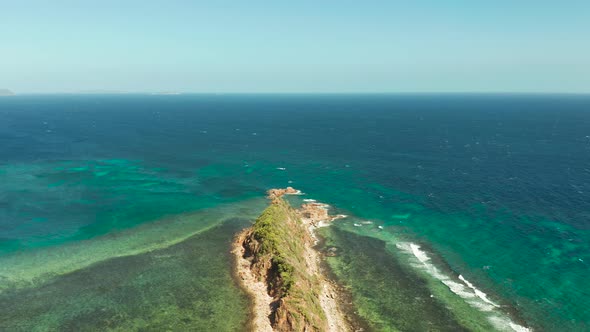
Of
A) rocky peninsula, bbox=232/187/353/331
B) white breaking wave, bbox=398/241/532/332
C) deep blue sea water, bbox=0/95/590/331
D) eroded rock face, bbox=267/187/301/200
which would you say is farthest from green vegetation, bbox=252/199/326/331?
eroded rock face, bbox=267/187/301/200

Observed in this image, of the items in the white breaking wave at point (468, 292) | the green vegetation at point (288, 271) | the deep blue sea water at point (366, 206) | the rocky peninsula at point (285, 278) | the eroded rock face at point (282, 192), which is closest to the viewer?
the green vegetation at point (288, 271)

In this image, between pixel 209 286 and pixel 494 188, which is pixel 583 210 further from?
pixel 209 286

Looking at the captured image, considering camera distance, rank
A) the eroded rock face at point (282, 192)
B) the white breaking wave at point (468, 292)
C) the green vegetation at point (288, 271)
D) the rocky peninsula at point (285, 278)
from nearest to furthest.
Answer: the green vegetation at point (288, 271) → the rocky peninsula at point (285, 278) → the white breaking wave at point (468, 292) → the eroded rock face at point (282, 192)

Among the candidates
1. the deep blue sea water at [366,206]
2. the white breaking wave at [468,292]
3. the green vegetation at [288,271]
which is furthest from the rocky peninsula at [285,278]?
the white breaking wave at [468,292]

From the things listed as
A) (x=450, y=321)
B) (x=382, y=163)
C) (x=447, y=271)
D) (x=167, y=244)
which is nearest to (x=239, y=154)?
(x=382, y=163)

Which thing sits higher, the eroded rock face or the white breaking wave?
the eroded rock face

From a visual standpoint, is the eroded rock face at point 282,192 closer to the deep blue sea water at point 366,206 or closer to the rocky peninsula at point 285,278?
the deep blue sea water at point 366,206

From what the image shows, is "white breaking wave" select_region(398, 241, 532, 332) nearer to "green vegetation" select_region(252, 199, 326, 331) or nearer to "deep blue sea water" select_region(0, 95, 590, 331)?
"deep blue sea water" select_region(0, 95, 590, 331)
